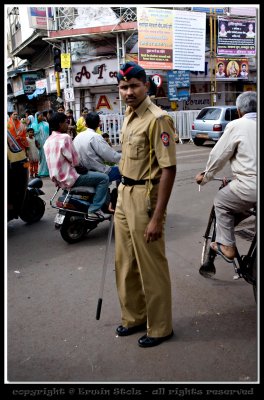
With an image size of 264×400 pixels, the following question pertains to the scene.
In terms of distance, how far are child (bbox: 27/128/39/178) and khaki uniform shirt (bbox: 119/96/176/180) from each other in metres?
7.51

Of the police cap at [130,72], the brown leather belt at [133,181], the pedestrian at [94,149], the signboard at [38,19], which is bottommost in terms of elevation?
the brown leather belt at [133,181]

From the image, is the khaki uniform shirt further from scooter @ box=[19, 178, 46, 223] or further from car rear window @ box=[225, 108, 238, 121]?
car rear window @ box=[225, 108, 238, 121]

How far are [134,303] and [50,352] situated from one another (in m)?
0.70

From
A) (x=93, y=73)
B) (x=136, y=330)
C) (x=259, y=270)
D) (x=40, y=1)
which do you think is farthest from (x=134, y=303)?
(x=93, y=73)

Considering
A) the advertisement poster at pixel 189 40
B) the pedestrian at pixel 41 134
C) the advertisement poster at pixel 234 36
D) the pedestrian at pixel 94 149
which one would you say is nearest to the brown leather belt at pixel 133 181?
the pedestrian at pixel 94 149

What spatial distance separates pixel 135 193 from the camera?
2.72 meters

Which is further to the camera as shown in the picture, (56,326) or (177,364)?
(56,326)

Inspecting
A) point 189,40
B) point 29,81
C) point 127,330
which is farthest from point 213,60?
point 127,330

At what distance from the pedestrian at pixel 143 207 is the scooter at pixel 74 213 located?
229cm

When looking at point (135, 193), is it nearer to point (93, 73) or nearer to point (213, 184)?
point (213, 184)

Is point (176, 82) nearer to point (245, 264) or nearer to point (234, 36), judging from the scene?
point (234, 36)

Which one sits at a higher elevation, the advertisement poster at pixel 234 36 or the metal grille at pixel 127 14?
the metal grille at pixel 127 14

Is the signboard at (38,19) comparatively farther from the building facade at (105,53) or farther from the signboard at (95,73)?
the signboard at (95,73)

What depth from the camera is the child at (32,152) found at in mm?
9898
